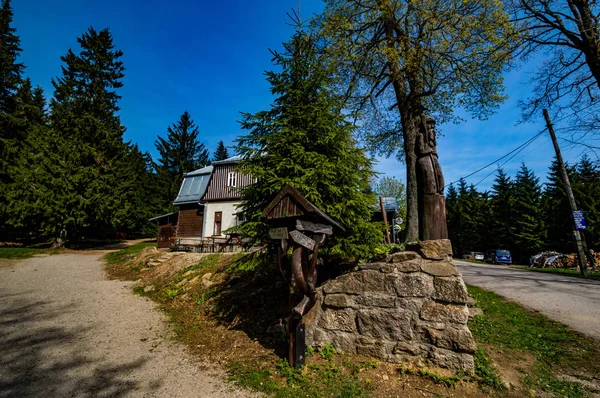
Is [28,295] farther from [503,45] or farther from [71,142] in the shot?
[71,142]

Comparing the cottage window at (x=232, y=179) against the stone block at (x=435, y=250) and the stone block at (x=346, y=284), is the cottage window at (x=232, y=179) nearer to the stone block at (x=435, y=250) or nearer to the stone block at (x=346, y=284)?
the stone block at (x=346, y=284)

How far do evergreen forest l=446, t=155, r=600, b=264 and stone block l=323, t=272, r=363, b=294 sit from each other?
21741 millimetres

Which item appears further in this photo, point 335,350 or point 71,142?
point 71,142

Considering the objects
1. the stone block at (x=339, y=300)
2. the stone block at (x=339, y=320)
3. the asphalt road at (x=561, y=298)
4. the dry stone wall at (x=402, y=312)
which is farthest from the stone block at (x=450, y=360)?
the asphalt road at (x=561, y=298)

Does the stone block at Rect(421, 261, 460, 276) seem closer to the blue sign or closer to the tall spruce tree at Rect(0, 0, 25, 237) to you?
the blue sign

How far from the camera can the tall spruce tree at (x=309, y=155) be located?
15.8 feet

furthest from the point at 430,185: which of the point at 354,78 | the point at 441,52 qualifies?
the point at 354,78

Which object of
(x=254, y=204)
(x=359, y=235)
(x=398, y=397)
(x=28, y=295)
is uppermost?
(x=254, y=204)

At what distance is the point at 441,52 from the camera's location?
747 cm

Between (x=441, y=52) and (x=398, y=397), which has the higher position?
(x=441, y=52)

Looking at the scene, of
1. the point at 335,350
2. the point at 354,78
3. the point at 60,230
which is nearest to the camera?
the point at 335,350

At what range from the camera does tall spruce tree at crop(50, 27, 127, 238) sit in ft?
64.5

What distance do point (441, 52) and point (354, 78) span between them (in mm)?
2700

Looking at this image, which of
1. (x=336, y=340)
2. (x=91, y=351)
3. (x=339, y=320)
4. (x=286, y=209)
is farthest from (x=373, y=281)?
(x=91, y=351)
